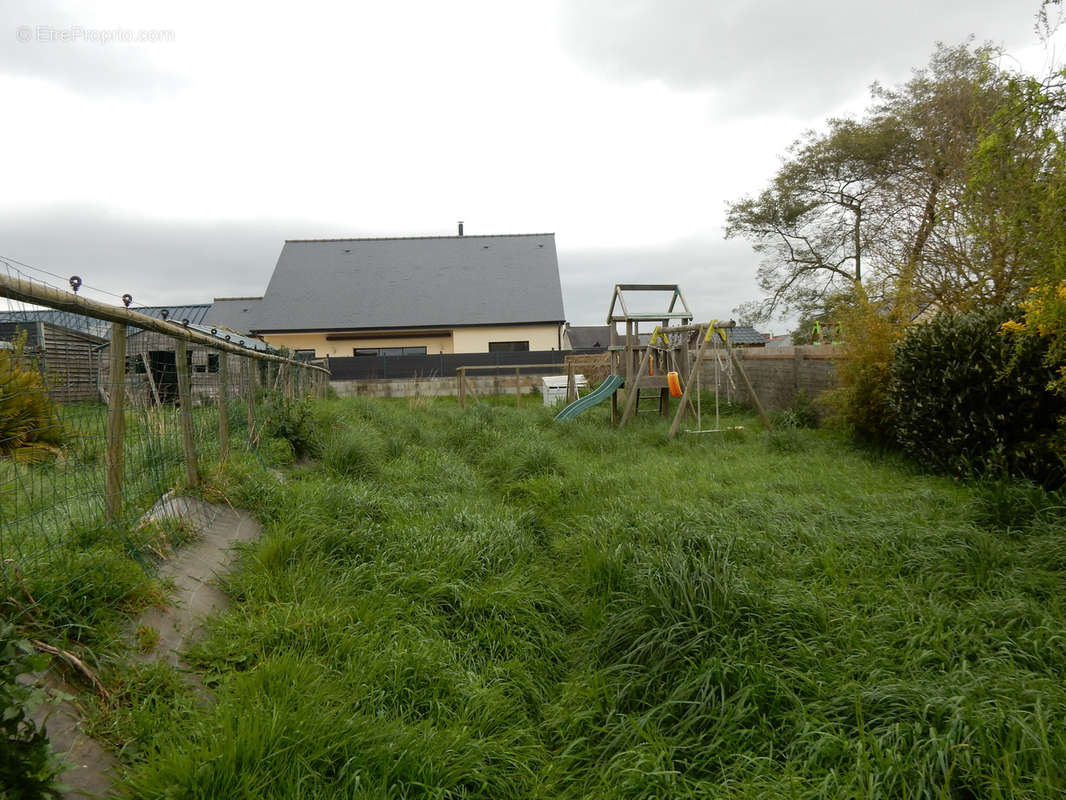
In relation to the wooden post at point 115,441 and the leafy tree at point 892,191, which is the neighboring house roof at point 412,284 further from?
the wooden post at point 115,441

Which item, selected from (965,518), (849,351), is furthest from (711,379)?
(965,518)

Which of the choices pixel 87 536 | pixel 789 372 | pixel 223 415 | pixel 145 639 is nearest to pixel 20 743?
pixel 145 639

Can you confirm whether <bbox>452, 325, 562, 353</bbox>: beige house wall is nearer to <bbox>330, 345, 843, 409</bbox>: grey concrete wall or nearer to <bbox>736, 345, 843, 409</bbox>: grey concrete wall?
<bbox>330, 345, 843, 409</bbox>: grey concrete wall

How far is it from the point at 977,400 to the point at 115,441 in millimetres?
6621

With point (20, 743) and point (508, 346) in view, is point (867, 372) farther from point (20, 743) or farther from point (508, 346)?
point (508, 346)

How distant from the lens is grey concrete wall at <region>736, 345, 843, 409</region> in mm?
9367

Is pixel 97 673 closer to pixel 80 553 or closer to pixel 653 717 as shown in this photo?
pixel 80 553

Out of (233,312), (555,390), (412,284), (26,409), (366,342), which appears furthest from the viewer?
(233,312)

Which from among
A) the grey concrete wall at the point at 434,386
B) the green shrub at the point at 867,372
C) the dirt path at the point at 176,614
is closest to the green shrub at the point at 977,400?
the green shrub at the point at 867,372

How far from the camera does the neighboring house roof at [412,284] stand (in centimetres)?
2575

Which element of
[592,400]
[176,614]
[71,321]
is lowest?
[176,614]

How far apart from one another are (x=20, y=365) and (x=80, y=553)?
1347 mm

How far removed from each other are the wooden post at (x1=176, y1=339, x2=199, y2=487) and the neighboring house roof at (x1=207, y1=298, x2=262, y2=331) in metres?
26.4

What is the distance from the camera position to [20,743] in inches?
60.9
